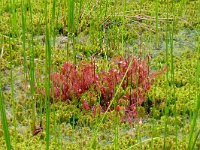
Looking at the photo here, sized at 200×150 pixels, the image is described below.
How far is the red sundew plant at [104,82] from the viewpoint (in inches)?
189

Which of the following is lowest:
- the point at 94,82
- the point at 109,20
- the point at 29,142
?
the point at 29,142

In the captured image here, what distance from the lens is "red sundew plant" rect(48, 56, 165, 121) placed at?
481 cm

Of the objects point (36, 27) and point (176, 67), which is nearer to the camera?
point (176, 67)

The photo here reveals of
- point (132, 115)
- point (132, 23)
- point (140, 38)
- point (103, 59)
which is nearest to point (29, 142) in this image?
point (132, 115)

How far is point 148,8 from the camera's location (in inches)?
285

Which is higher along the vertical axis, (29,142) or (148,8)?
(148,8)

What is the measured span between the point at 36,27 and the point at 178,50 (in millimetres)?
1940

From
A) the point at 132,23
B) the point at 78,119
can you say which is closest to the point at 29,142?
the point at 78,119

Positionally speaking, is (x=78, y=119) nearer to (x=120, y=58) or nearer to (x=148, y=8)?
(x=120, y=58)

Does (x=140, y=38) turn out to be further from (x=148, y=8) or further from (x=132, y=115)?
(x=132, y=115)

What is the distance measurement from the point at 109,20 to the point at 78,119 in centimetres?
218

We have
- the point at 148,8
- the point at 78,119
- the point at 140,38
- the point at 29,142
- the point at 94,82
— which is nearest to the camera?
the point at 29,142

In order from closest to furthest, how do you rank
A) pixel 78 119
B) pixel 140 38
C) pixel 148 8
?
1. pixel 78 119
2. pixel 140 38
3. pixel 148 8

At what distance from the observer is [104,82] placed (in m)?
4.92
